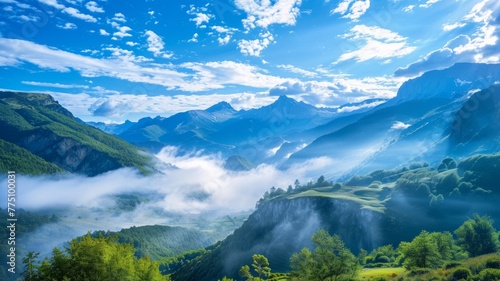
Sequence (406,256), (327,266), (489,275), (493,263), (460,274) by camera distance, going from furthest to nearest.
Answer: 1. (406,256)
2. (327,266)
3. (493,263)
4. (460,274)
5. (489,275)

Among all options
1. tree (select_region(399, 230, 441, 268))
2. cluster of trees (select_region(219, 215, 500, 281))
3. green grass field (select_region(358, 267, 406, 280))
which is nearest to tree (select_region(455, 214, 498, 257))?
cluster of trees (select_region(219, 215, 500, 281))

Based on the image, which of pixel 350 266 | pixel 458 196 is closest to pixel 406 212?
pixel 458 196

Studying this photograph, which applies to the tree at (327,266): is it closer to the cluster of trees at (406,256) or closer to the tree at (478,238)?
the cluster of trees at (406,256)

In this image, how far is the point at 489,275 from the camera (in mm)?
46812

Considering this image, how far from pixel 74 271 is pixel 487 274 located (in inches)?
2329

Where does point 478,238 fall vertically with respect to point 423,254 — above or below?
below

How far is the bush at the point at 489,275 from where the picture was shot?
45953mm

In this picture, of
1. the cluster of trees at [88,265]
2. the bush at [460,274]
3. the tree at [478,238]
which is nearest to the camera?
the cluster of trees at [88,265]

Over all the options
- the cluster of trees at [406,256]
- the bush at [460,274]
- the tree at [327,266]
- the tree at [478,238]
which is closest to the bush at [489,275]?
the cluster of trees at [406,256]

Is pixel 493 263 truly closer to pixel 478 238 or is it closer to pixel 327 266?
pixel 327 266

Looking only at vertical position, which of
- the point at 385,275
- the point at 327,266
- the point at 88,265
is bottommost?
the point at 385,275

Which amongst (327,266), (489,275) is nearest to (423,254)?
(327,266)

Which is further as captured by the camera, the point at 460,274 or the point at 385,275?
the point at 385,275

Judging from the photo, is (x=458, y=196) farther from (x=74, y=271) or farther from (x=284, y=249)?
(x=74, y=271)
